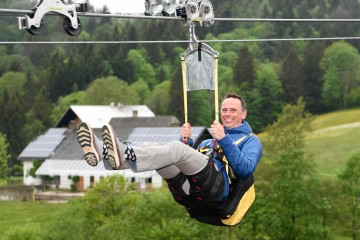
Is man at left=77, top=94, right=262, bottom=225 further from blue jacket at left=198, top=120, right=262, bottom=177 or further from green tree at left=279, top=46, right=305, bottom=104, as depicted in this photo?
green tree at left=279, top=46, right=305, bottom=104

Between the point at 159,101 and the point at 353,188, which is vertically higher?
the point at 159,101

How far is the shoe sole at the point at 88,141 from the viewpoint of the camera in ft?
32.4

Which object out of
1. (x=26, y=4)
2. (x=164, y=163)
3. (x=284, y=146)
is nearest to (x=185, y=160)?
(x=164, y=163)

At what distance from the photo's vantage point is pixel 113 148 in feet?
32.3

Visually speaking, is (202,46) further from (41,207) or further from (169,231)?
(41,207)

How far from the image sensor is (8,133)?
97.7 m

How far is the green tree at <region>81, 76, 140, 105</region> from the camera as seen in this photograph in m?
112

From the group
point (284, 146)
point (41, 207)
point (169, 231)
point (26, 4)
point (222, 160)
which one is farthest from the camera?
point (26, 4)

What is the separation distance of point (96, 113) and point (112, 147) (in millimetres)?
82148

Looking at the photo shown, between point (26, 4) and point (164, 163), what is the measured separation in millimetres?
176040

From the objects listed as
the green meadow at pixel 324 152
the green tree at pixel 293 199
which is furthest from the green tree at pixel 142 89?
the green tree at pixel 293 199

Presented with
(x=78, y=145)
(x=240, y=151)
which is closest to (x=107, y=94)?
(x=78, y=145)

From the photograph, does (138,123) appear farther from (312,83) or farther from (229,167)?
(229,167)

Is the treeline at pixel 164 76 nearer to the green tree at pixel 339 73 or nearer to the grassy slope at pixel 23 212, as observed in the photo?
the green tree at pixel 339 73
